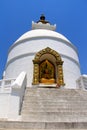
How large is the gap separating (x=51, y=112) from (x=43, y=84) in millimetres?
7202

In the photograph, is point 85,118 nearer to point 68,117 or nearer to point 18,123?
point 68,117

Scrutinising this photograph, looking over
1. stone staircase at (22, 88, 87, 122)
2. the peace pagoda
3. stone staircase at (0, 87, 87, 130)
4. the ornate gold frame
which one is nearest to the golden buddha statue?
the peace pagoda

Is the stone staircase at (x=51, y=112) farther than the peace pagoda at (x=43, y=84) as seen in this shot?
No

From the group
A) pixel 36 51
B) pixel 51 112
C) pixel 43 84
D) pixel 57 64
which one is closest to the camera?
pixel 51 112

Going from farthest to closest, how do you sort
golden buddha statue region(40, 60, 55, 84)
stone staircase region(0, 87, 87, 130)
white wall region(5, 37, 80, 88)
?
white wall region(5, 37, 80, 88)
golden buddha statue region(40, 60, 55, 84)
stone staircase region(0, 87, 87, 130)

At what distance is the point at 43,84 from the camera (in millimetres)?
14711

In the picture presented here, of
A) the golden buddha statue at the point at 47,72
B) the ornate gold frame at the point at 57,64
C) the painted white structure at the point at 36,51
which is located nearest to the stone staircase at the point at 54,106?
the ornate gold frame at the point at 57,64

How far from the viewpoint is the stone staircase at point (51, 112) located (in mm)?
5805

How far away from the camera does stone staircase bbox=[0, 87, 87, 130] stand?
5.80 metres

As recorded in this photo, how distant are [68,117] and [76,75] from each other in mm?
9003

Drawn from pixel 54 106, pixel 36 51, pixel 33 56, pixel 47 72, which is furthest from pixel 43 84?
pixel 54 106

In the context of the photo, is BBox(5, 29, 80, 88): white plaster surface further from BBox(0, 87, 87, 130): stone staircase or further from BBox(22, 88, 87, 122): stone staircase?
A: BBox(0, 87, 87, 130): stone staircase

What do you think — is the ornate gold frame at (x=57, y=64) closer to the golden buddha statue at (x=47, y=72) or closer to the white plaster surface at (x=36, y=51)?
the white plaster surface at (x=36, y=51)

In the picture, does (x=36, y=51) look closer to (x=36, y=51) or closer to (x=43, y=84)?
(x=36, y=51)
